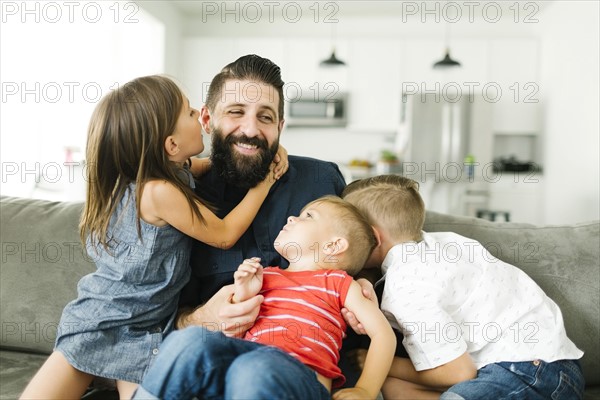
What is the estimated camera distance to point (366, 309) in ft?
4.59

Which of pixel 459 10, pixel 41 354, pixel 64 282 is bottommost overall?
pixel 41 354

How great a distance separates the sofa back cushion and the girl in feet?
0.96

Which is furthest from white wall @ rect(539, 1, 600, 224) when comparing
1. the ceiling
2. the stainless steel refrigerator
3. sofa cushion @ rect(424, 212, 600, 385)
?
sofa cushion @ rect(424, 212, 600, 385)

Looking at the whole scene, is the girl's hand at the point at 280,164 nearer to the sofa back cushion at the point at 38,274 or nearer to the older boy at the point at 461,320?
the older boy at the point at 461,320

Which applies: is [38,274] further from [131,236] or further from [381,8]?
[381,8]

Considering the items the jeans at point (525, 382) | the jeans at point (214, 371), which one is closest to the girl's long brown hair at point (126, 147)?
the jeans at point (214, 371)

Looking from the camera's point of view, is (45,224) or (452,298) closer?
(452,298)

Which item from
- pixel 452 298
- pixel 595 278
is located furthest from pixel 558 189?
pixel 452 298

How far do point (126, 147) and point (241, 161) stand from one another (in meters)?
0.36

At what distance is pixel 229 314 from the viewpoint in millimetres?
1356

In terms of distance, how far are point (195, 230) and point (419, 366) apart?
68 centimetres

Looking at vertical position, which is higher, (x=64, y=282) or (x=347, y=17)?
(x=347, y=17)

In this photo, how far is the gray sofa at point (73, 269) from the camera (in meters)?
1.73

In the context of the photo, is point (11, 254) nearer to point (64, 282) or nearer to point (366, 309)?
point (64, 282)
